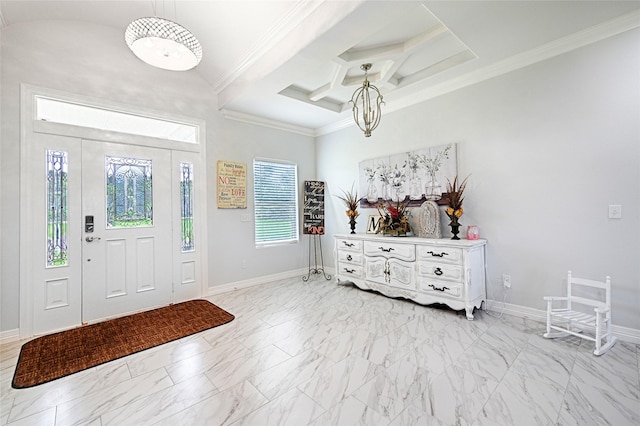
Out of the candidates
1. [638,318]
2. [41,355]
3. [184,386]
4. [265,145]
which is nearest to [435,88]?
[265,145]

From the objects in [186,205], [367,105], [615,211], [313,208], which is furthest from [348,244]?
[615,211]

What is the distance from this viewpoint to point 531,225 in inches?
117

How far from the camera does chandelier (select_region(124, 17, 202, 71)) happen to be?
2057 mm

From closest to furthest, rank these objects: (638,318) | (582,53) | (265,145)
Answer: (638,318) < (582,53) < (265,145)

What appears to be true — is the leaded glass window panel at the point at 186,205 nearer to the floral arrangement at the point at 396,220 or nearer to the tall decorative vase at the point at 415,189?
the floral arrangement at the point at 396,220

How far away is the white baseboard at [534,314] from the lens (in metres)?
2.42

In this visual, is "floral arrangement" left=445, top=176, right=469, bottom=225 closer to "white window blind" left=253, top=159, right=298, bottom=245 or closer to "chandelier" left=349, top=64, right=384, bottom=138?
"chandelier" left=349, top=64, right=384, bottom=138

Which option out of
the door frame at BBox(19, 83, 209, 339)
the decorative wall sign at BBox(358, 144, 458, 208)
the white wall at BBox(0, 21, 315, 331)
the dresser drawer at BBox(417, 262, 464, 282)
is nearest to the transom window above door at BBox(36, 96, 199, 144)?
the door frame at BBox(19, 83, 209, 339)

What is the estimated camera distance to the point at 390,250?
3.74 m

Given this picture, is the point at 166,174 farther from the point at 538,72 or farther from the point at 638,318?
the point at 638,318

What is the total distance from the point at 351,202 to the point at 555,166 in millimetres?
2650

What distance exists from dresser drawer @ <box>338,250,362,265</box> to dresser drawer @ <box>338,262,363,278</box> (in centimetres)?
5

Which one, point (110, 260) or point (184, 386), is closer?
point (184, 386)

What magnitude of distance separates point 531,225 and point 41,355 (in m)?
4.87
